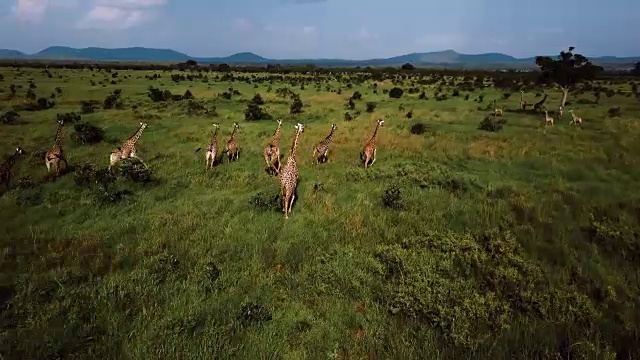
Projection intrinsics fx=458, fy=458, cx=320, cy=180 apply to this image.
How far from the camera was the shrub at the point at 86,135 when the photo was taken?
20.7 meters

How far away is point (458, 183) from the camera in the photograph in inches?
599

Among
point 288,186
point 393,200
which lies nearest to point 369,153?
point 393,200

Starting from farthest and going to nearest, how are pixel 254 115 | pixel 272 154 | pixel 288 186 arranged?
pixel 254 115 → pixel 272 154 → pixel 288 186

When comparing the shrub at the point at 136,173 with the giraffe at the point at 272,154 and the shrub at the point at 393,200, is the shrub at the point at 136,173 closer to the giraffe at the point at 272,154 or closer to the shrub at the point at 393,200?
the giraffe at the point at 272,154

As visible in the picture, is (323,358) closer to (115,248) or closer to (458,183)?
(115,248)

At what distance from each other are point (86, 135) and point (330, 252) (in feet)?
50.2

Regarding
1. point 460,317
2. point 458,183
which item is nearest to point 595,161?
point 458,183

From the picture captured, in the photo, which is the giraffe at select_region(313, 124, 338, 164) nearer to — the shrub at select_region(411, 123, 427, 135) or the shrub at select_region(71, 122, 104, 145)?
the shrub at select_region(411, 123, 427, 135)

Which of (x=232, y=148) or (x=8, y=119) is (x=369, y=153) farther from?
(x=8, y=119)

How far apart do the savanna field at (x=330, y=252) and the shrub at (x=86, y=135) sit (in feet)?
0.42

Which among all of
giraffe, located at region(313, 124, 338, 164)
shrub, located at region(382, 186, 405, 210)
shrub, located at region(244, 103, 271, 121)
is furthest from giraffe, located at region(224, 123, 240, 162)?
shrub, located at region(244, 103, 271, 121)

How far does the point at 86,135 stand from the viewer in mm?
20828

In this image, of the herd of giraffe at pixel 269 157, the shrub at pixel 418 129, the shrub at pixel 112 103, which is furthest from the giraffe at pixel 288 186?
the shrub at pixel 112 103

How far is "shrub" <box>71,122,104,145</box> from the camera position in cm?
2073
